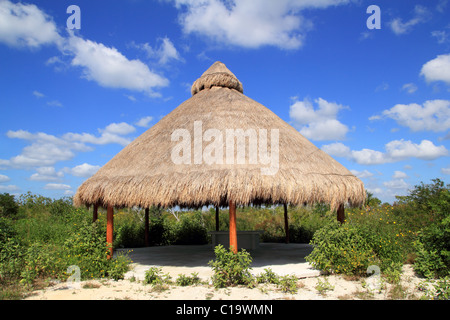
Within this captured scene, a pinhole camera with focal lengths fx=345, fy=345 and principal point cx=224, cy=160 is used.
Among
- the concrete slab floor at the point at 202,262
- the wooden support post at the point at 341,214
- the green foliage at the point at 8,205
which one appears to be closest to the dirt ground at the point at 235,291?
the concrete slab floor at the point at 202,262

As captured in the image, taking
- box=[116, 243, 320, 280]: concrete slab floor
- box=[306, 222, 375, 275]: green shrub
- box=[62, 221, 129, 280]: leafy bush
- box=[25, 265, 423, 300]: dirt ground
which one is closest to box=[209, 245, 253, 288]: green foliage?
box=[25, 265, 423, 300]: dirt ground

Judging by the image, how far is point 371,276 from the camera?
6297 mm

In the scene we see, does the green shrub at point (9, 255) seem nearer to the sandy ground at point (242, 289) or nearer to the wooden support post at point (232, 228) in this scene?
the sandy ground at point (242, 289)

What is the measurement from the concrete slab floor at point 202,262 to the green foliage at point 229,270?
482 millimetres

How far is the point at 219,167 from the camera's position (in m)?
6.56

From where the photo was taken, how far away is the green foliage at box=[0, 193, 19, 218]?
41.9ft

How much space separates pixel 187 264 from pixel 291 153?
3298 mm

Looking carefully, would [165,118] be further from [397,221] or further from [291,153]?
[397,221]

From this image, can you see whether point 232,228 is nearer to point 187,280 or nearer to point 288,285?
point 187,280

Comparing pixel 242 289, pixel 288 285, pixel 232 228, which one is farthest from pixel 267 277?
pixel 232 228

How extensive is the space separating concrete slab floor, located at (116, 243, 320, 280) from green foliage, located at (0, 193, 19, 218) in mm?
6480

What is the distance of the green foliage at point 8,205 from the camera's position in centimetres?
1277
